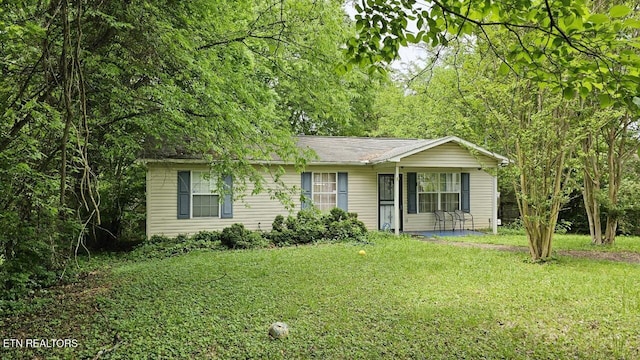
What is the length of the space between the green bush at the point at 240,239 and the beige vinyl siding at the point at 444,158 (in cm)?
498

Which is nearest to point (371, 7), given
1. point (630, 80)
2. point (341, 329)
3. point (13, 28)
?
point (630, 80)

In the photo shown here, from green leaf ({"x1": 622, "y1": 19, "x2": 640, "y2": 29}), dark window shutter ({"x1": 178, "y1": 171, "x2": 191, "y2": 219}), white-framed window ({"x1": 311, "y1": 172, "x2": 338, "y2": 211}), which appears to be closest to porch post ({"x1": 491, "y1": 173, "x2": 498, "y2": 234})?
white-framed window ({"x1": 311, "y1": 172, "x2": 338, "y2": 211})

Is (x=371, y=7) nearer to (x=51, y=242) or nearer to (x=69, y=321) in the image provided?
(x=69, y=321)

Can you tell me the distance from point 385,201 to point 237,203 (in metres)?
5.04

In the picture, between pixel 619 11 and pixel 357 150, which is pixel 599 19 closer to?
pixel 619 11

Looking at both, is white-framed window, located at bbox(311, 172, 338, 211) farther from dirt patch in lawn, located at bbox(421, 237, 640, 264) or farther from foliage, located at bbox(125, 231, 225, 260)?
dirt patch in lawn, located at bbox(421, 237, 640, 264)

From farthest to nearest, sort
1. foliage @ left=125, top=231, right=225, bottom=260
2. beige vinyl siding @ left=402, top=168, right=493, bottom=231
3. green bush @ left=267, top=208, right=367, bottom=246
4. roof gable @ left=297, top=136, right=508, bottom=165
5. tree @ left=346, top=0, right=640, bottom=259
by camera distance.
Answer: beige vinyl siding @ left=402, top=168, right=493, bottom=231 → roof gable @ left=297, top=136, right=508, bottom=165 → green bush @ left=267, top=208, right=367, bottom=246 → foliage @ left=125, top=231, right=225, bottom=260 → tree @ left=346, top=0, right=640, bottom=259

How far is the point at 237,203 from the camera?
11.5 m

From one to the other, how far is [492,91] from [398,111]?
14308 millimetres

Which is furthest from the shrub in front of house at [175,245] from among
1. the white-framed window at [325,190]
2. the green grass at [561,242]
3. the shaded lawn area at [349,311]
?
the green grass at [561,242]

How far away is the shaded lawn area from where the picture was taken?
3678 mm

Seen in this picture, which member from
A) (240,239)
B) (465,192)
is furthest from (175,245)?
(465,192)

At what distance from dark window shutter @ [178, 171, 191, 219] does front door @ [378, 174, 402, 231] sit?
6.19 metres

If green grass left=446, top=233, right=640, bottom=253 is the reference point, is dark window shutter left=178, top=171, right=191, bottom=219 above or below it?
above
